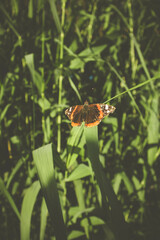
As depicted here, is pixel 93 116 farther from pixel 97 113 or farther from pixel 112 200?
pixel 112 200

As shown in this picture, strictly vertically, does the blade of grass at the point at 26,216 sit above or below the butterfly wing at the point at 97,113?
below

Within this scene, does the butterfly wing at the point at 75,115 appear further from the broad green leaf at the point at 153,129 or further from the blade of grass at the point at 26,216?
the broad green leaf at the point at 153,129

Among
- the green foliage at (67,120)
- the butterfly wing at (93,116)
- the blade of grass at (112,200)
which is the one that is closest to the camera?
the blade of grass at (112,200)

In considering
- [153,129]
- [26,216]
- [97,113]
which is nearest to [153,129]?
[153,129]

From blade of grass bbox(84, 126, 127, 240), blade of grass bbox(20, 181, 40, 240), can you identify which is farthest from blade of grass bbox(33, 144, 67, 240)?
blade of grass bbox(20, 181, 40, 240)

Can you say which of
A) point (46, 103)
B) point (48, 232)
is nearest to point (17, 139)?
point (46, 103)

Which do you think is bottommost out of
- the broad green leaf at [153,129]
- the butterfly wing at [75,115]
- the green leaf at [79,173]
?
the green leaf at [79,173]

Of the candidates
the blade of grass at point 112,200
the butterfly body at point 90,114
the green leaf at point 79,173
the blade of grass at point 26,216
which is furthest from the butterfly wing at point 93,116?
the blade of grass at point 26,216
